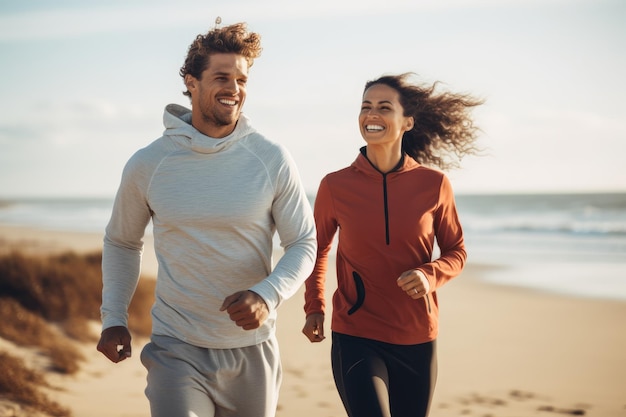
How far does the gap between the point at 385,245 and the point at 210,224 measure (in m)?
1.07

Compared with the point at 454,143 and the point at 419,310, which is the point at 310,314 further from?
the point at 454,143

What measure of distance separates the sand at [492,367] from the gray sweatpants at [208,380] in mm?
3595

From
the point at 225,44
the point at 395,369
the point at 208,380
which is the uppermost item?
the point at 225,44

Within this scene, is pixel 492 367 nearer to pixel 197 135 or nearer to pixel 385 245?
pixel 385 245

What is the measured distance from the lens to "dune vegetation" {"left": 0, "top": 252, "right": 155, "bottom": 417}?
728 centimetres

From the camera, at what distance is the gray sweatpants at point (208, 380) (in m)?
3.03

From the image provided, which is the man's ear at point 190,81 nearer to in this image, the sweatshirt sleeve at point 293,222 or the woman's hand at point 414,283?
the sweatshirt sleeve at point 293,222

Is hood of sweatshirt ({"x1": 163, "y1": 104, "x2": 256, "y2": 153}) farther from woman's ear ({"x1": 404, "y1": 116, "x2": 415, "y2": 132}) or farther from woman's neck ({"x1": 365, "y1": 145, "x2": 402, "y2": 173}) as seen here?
woman's ear ({"x1": 404, "y1": 116, "x2": 415, "y2": 132})

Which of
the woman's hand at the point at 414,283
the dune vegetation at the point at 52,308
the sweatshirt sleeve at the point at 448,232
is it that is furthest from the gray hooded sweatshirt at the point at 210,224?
the dune vegetation at the point at 52,308

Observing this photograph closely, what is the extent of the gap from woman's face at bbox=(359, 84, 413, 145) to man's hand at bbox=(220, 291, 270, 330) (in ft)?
5.06

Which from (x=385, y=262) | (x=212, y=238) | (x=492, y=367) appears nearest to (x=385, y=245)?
(x=385, y=262)

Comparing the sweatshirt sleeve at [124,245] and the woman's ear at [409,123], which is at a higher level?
the woman's ear at [409,123]

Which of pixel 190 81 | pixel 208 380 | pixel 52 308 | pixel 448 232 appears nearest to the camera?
pixel 208 380

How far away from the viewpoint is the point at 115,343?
3.21 meters
